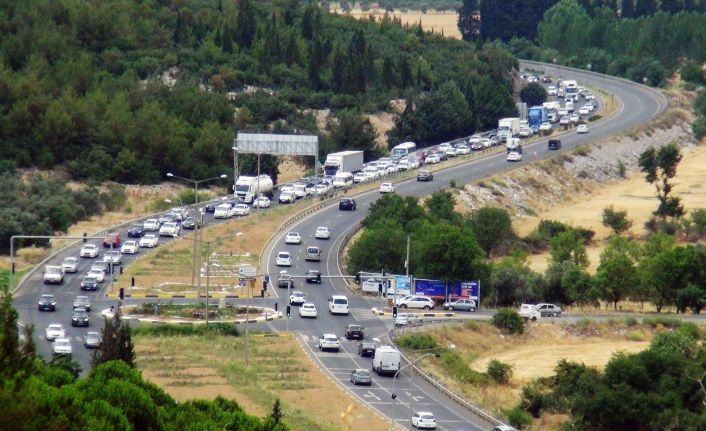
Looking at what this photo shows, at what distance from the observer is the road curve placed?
229 feet

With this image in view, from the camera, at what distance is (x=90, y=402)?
45.4 metres

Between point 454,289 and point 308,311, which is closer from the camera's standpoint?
point 308,311

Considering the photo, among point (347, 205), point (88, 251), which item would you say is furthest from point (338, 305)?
point (347, 205)

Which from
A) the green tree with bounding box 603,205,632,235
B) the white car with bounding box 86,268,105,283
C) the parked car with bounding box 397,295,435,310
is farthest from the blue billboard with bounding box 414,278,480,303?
the green tree with bounding box 603,205,632,235

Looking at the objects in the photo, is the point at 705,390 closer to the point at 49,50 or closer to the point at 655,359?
the point at 655,359

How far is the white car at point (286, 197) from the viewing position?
122125 mm

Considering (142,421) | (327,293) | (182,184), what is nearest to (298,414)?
(142,421)

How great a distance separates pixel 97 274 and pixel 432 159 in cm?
5415

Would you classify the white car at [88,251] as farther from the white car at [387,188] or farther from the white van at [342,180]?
the white van at [342,180]

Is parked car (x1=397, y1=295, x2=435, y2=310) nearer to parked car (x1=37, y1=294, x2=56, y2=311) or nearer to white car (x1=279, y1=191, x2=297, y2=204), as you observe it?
parked car (x1=37, y1=294, x2=56, y2=311)

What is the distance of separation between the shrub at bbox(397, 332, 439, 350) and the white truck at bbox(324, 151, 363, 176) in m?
51.3

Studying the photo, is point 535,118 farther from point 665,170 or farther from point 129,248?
point 129,248

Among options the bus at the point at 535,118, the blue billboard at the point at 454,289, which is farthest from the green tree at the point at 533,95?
the blue billboard at the point at 454,289

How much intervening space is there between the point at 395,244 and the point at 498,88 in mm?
73926
